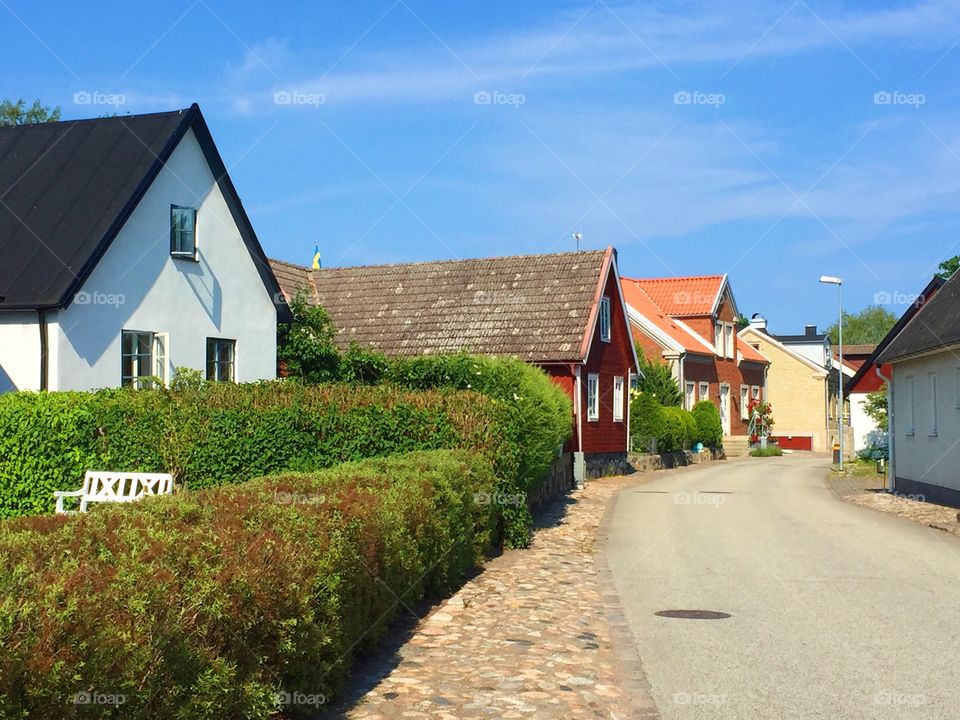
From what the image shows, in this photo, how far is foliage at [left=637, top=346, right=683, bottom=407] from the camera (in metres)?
42.5

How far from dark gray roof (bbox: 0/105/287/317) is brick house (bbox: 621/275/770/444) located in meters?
27.4

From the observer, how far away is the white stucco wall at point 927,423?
882 inches

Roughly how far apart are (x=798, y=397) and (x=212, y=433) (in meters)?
55.3

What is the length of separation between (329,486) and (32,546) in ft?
12.7

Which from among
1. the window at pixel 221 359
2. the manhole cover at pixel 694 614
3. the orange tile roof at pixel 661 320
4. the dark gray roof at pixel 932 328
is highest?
the orange tile roof at pixel 661 320

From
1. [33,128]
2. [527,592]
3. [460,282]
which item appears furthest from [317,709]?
[460,282]

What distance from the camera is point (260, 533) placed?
6.35 metres

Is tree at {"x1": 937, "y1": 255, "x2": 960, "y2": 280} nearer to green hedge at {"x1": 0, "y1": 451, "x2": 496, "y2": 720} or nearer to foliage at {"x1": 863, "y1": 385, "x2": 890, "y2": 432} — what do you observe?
foliage at {"x1": 863, "y1": 385, "x2": 890, "y2": 432}

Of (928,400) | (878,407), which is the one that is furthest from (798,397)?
(928,400)

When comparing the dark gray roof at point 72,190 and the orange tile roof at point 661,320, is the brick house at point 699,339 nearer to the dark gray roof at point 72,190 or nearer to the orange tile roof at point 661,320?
the orange tile roof at point 661,320

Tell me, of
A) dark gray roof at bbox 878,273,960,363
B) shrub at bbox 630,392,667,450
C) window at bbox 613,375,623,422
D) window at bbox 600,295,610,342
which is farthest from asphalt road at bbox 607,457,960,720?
shrub at bbox 630,392,667,450

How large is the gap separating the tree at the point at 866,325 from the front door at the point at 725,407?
8304 cm

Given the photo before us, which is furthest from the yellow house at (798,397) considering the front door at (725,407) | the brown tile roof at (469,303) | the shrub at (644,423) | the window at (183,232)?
the window at (183,232)

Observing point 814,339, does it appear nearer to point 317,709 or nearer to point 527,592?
point 527,592
